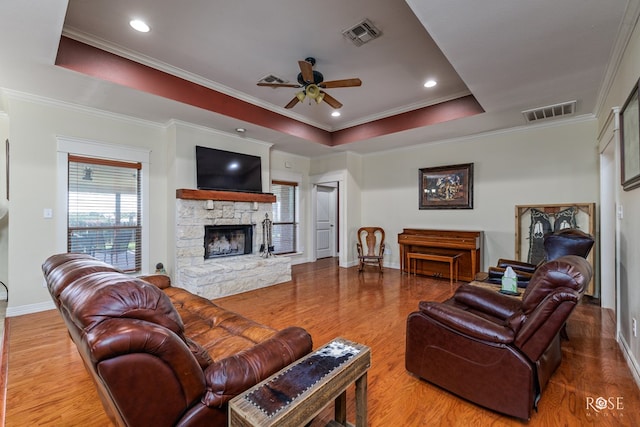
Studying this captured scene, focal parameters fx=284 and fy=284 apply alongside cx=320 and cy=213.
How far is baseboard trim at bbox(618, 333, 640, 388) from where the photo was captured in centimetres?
197

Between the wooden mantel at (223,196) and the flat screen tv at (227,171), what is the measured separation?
0.31 ft

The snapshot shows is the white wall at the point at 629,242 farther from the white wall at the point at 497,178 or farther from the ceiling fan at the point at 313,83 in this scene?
the ceiling fan at the point at 313,83

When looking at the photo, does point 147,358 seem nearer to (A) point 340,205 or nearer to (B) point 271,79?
(B) point 271,79

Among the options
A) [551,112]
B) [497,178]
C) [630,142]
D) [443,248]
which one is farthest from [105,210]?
[551,112]

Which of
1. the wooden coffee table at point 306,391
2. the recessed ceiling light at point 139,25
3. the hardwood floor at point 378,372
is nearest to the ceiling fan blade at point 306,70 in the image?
the recessed ceiling light at point 139,25

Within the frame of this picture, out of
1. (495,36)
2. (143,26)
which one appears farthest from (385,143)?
(143,26)

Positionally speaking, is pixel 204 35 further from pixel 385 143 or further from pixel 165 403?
pixel 385 143

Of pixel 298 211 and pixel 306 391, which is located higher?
pixel 298 211

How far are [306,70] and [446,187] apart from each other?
356cm

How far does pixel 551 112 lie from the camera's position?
3.80m

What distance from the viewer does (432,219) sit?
213 inches

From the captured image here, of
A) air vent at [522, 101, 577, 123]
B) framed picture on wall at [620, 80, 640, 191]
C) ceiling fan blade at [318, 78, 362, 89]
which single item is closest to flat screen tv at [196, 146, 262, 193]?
ceiling fan blade at [318, 78, 362, 89]

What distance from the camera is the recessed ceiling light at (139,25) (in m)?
2.58

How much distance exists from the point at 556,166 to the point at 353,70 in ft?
11.1
